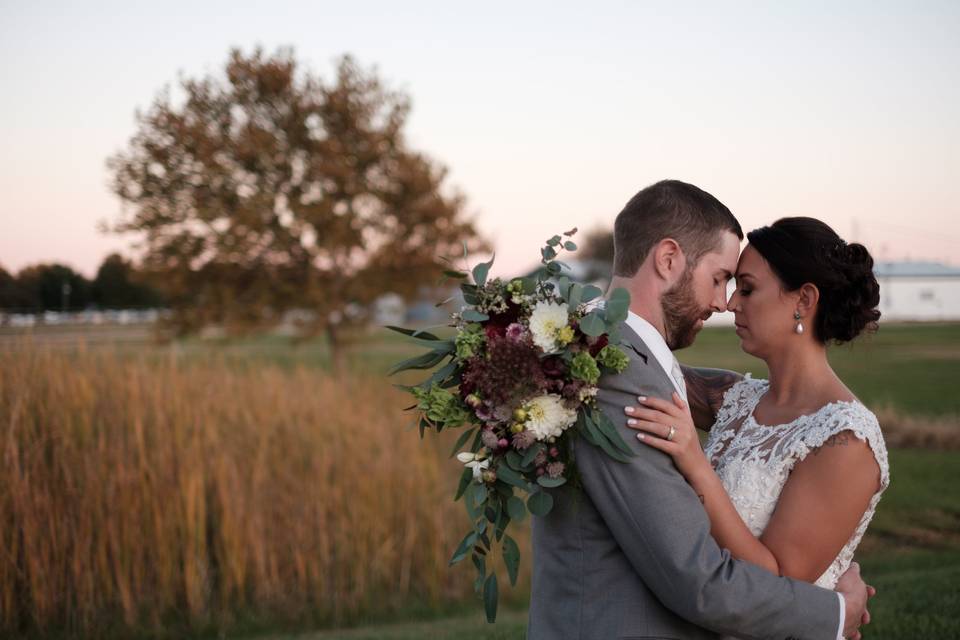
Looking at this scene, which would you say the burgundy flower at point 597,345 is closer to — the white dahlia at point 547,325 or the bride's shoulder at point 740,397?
the white dahlia at point 547,325

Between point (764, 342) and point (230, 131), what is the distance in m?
20.4

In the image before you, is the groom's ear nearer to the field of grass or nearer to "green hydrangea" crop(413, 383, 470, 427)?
"green hydrangea" crop(413, 383, 470, 427)

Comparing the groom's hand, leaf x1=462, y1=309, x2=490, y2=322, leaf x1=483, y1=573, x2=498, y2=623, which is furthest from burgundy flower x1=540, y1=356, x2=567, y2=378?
the groom's hand

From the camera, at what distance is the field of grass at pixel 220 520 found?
707 cm

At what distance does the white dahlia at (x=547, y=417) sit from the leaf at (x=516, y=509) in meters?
0.24

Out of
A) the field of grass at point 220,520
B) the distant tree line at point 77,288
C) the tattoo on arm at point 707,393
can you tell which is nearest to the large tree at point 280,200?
the distant tree line at point 77,288

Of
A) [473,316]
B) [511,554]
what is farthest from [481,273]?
[511,554]

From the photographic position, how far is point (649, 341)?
108 inches

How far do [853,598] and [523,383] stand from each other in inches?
57.5

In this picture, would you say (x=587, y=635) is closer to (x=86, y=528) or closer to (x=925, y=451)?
(x=86, y=528)

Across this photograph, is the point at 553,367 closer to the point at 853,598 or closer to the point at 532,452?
the point at 532,452

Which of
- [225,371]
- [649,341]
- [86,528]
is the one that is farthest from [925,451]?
[649,341]

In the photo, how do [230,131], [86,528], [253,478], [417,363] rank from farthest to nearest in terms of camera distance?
[230,131] < [253,478] < [86,528] < [417,363]

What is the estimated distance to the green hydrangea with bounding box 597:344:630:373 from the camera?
8.38 ft
